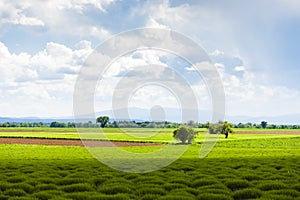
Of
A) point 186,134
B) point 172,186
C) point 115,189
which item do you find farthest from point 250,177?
point 186,134

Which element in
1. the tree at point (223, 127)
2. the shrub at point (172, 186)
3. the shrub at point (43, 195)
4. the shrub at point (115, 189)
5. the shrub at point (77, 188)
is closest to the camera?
the shrub at point (43, 195)

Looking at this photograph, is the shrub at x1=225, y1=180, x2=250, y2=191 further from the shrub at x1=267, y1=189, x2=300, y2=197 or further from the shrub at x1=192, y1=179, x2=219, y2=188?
the shrub at x1=267, y1=189, x2=300, y2=197

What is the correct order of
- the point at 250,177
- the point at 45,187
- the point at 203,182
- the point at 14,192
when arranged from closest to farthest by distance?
the point at 14,192, the point at 45,187, the point at 203,182, the point at 250,177

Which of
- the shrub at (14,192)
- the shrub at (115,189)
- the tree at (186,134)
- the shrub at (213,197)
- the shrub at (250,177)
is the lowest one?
the shrub at (14,192)

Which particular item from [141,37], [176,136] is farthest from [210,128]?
[141,37]

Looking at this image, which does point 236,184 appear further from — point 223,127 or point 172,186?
point 223,127

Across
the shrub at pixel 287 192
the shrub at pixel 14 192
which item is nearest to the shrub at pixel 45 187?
the shrub at pixel 14 192

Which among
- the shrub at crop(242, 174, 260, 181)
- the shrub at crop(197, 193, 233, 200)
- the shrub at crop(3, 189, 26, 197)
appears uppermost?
the shrub at crop(242, 174, 260, 181)

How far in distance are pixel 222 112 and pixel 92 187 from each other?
1242cm

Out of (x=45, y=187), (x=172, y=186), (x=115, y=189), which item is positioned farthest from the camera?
(x=172, y=186)

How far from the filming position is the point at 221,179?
18.0 meters

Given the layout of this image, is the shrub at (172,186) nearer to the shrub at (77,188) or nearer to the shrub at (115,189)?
the shrub at (115,189)

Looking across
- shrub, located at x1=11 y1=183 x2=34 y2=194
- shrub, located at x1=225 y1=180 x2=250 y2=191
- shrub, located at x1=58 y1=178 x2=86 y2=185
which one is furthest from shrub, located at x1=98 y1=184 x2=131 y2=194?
shrub, located at x1=225 y1=180 x2=250 y2=191

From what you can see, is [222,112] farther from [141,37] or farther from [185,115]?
[141,37]
